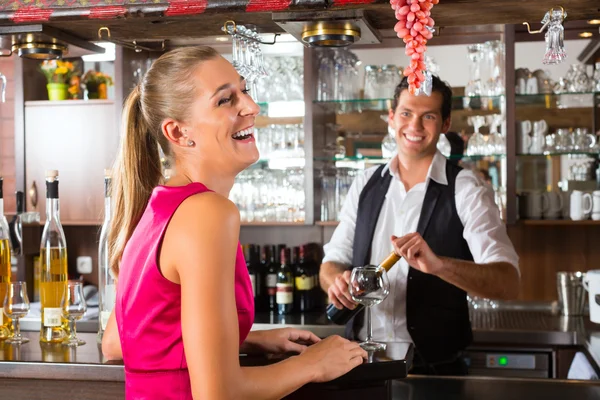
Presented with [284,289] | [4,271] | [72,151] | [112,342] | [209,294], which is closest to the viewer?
[209,294]

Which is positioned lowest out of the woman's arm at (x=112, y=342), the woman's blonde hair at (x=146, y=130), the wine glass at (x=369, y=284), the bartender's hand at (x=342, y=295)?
the woman's arm at (x=112, y=342)

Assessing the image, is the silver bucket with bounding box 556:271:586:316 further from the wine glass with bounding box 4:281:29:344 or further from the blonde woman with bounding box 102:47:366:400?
the wine glass with bounding box 4:281:29:344

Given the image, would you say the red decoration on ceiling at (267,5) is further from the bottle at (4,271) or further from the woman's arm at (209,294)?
the bottle at (4,271)

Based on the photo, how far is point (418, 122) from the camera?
3.09 metres

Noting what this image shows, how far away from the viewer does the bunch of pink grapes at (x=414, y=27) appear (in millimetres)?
1917

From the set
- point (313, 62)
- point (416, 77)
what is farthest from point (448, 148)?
point (416, 77)

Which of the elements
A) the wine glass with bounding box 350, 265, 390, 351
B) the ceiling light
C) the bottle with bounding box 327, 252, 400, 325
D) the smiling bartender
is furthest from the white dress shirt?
the ceiling light

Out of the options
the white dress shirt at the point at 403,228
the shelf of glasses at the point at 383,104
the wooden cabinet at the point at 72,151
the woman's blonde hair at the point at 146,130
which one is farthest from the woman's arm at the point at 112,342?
the wooden cabinet at the point at 72,151

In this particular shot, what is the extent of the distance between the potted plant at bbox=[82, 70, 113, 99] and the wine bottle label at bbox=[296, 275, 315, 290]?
1.62m

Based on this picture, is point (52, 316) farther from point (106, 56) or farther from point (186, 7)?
point (106, 56)

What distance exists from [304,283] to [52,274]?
6.67 feet

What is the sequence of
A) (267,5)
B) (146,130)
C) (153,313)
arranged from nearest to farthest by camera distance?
(153,313)
(146,130)
(267,5)

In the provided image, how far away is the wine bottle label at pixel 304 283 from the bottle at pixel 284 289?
38 mm

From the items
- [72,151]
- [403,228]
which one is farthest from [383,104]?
[72,151]
